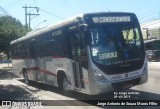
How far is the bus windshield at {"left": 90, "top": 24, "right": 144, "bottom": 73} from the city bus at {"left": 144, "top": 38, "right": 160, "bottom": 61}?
104ft

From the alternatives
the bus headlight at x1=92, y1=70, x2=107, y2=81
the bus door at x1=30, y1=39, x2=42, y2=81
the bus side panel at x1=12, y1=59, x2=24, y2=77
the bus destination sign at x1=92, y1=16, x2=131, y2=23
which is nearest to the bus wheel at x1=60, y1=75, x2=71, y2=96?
the bus headlight at x1=92, y1=70, x2=107, y2=81

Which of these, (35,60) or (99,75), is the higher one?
(35,60)

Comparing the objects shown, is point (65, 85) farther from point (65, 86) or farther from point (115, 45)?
point (115, 45)

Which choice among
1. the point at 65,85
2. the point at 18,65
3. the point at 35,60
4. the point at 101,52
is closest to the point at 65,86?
the point at 65,85

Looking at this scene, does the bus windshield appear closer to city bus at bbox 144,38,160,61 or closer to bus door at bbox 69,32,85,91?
bus door at bbox 69,32,85,91

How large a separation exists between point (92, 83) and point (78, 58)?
139cm

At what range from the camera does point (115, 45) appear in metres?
12.1

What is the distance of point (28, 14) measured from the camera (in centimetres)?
5969

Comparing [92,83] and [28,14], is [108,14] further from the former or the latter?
[28,14]

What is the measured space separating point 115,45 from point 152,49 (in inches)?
1540

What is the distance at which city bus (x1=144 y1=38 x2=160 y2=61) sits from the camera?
43.7 metres

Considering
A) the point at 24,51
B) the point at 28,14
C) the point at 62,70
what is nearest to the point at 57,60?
the point at 62,70

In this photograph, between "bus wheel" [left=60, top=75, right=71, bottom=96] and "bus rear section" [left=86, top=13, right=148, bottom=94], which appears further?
"bus wheel" [left=60, top=75, right=71, bottom=96]

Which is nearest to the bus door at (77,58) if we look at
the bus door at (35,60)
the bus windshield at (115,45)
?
the bus windshield at (115,45)
